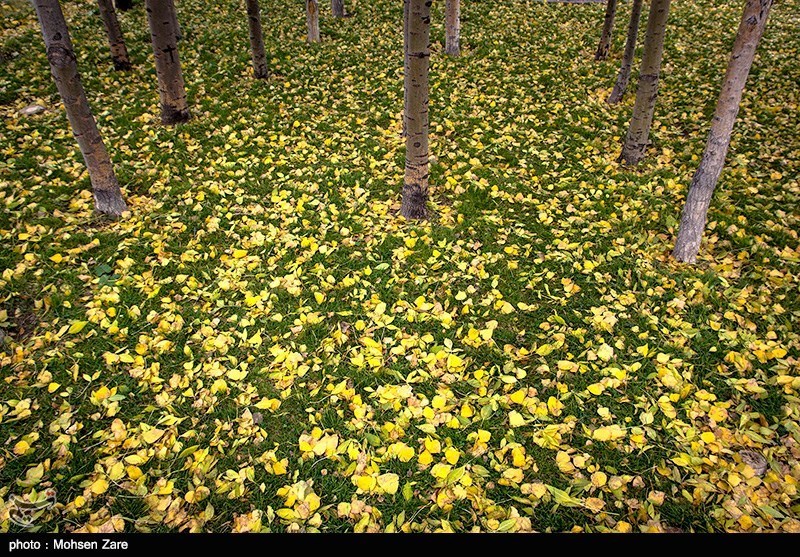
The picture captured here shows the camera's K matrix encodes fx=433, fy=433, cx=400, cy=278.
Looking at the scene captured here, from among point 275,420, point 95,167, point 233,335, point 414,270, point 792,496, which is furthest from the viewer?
point 95,167

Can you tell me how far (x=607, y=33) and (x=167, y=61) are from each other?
25.7 ft

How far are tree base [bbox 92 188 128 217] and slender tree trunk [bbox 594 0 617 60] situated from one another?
28.5 feet

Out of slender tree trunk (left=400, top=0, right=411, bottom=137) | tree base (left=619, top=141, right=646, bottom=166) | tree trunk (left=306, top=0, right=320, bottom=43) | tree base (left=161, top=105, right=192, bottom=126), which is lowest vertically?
tree base (left=619, top=141, right=646, bottom=166)

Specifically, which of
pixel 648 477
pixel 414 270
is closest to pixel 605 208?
pixel 414 270

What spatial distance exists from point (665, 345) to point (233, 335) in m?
3.73

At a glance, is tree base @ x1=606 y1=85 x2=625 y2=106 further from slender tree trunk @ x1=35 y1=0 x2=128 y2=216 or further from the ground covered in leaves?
slender tree trunk @ x1=35 y1=0 x2=128 y2=216

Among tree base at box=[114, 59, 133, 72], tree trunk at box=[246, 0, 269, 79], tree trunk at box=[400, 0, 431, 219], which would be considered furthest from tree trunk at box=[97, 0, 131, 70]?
tree trunk at box=[400, 0, 431, 219]

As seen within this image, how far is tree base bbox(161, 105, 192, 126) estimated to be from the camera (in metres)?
6.65

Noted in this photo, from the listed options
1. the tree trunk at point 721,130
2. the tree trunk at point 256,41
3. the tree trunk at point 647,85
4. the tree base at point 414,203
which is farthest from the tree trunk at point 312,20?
the tree trunk at point 721,130

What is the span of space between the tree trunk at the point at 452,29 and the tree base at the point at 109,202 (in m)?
7.18

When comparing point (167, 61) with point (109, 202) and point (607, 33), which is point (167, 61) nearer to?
point (109, 202)

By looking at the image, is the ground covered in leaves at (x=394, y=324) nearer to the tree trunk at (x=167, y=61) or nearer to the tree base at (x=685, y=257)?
the tree base at (x=685, y=257)

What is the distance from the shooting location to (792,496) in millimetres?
2693

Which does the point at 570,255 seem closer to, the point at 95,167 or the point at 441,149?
the point at 441,149
